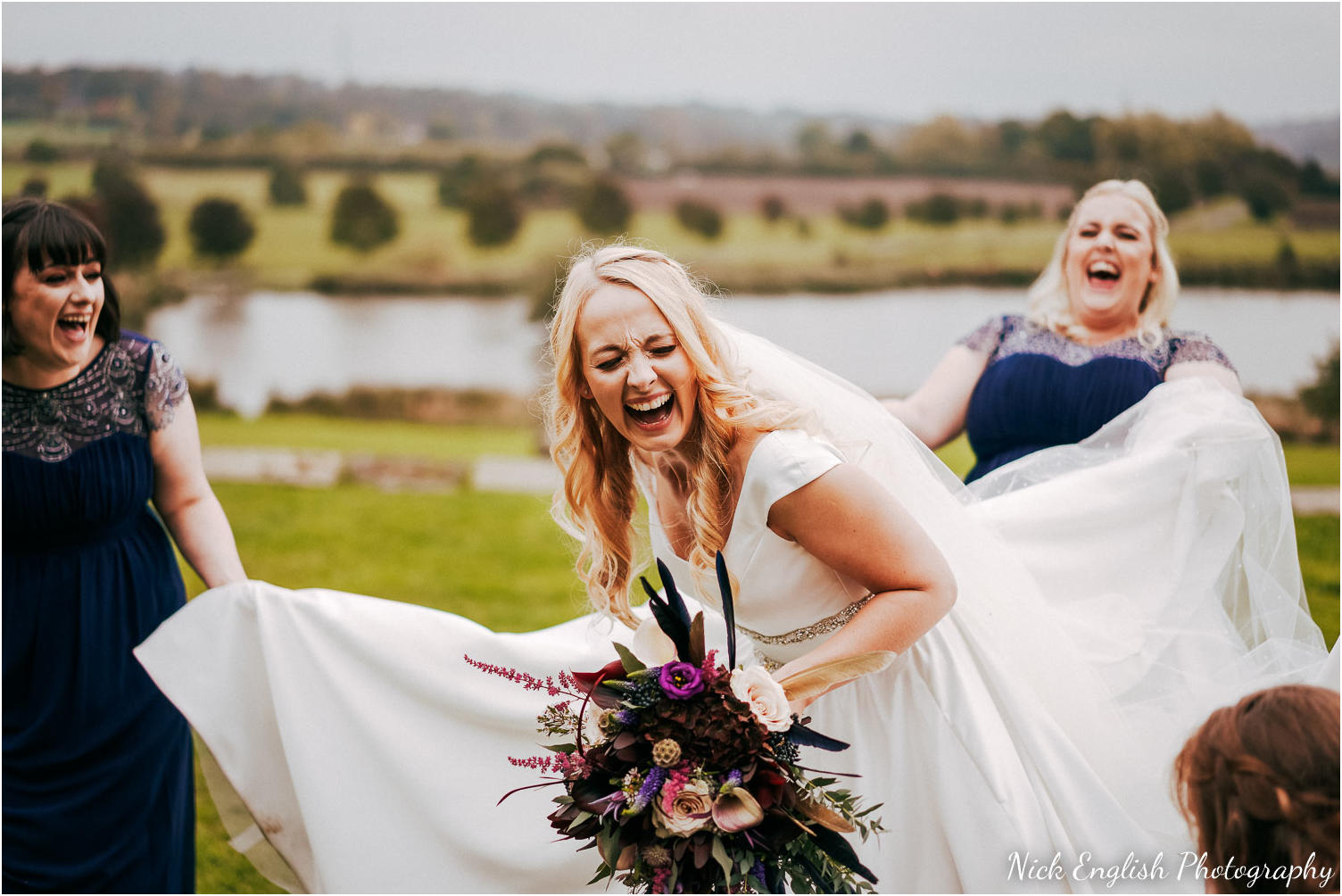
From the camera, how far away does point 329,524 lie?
27.7 feet

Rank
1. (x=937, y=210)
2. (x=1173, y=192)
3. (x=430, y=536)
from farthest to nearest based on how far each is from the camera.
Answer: (x=937, y=210) < (x=1173, y=192) < (x=430, y=536)

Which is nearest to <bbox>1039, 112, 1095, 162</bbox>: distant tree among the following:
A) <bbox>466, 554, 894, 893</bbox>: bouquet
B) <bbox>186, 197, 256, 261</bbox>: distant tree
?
<bbox>186, 197, 256, 261</bbox>: distant tree

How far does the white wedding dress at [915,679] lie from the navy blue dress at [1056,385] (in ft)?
1.05

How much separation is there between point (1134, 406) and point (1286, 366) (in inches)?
260

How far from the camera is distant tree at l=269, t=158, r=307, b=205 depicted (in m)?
11.0

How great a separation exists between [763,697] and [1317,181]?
9665mm

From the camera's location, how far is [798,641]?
2.29 meters

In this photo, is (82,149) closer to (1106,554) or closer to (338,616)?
(338,616)

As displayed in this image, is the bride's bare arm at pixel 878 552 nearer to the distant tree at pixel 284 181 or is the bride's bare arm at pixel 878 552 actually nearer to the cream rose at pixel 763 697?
the cream rose at pixel 763 697

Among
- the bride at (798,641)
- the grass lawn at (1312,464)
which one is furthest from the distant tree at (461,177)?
the bride at (798,641)

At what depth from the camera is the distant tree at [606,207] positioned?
11.0 meters

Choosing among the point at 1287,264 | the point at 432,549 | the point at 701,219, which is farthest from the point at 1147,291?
the point at 701,219

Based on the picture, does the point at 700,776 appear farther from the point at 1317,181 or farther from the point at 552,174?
the point at 552,174

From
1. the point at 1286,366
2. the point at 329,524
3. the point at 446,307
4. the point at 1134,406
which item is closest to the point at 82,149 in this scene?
the point at 446,307
